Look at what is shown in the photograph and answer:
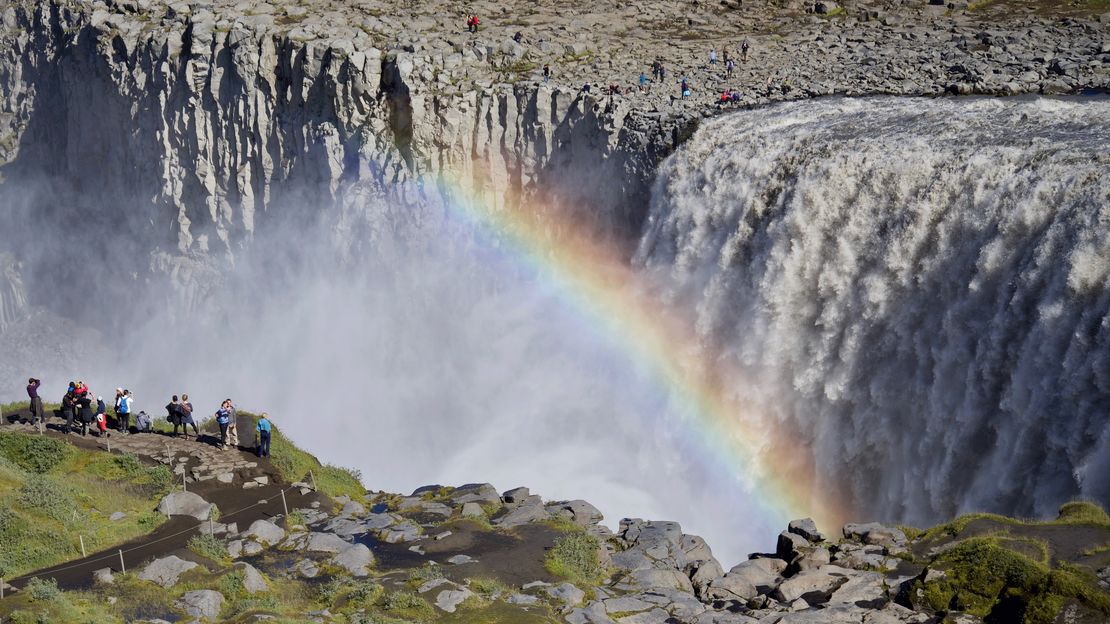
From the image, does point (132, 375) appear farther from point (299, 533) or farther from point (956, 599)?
point (956, 599)

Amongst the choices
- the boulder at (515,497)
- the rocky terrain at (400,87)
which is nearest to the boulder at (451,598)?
the boulder at (515,497)

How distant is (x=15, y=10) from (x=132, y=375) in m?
23.2

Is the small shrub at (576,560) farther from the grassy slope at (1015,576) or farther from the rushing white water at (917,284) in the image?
the rushing white water at (917,284)

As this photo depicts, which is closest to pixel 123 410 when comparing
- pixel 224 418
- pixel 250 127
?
pixel 224 418

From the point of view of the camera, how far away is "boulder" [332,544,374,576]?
29.6 meters

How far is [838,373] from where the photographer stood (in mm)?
37281

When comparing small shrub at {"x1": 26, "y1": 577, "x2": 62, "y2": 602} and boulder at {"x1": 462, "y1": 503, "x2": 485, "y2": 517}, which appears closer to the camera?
small shrub at {"x1": 26, "y1": 577, "x2": 62, "y2": 602}

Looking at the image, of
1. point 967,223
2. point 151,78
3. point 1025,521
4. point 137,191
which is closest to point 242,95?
point 151,78

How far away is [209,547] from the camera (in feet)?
98.4

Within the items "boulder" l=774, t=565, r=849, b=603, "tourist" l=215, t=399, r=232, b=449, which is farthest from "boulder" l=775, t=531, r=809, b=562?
"tourist" l=215, t=399, r=232, b=449

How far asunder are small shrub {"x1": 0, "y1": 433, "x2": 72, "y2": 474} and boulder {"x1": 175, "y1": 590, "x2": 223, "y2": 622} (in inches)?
427

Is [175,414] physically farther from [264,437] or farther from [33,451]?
[33,451]

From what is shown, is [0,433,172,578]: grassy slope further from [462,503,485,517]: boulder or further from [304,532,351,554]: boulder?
[462,503,485,517]: boulder

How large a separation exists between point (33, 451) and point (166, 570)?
32.3ft
